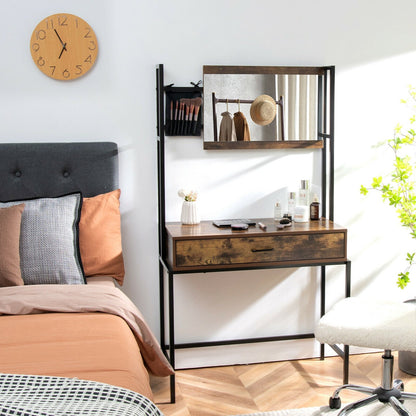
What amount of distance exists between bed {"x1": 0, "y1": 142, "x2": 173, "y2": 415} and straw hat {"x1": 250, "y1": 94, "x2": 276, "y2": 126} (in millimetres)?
778

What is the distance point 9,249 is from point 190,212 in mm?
949

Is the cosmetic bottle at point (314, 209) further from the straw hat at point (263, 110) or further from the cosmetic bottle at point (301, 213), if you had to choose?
the straw hat at point (263, 110)

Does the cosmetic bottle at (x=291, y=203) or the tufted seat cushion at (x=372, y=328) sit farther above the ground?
the cosmetic bottle at (x=291, y=203)

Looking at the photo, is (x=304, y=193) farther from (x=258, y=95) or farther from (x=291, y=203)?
(x=258, y=95)

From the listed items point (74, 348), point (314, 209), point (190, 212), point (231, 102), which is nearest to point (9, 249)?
point (74, 348)

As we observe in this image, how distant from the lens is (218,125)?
331 cm

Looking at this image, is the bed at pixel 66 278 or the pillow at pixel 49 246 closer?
the bed at pixel 66 278

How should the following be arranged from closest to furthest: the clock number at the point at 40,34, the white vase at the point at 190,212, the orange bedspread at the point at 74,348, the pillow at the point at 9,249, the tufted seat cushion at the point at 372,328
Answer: the orange bedspread at the point at 74,348 < the tufted seat cushion at the point at 372,328 < the pillow at the point at 9,249 < the clock number at the point at 40,34 < the white vase at the point at 190,212

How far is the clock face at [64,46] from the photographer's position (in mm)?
3104

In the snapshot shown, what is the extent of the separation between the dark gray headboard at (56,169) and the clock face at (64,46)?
38 cm

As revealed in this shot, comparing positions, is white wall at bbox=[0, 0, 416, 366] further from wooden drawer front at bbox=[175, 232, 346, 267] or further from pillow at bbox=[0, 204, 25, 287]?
pillow at bbox=[0, 204, 25, 287]

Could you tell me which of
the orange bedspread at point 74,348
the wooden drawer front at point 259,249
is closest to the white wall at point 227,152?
the wooden drawer front at point 259,249

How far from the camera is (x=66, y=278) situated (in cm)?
279

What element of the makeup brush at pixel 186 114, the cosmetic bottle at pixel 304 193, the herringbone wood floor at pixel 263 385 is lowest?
the herringbone wood floor at pixel 263 385
